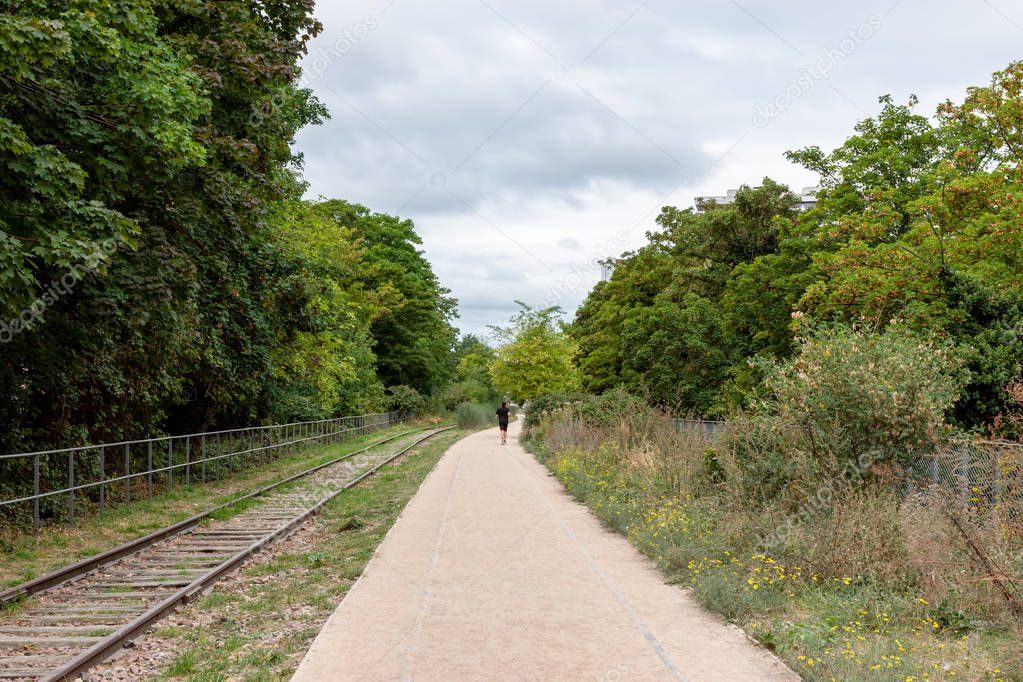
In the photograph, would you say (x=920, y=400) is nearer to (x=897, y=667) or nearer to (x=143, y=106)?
(x=897, y=667)

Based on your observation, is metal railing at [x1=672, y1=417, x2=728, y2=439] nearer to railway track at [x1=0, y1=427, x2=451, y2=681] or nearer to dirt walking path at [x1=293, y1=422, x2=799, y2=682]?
dirt walking path at [x1=293, y1=422, x2=799, y2=682]

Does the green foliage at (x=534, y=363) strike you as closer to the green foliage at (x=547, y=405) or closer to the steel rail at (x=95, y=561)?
the green foliage at (x=547, y=405)

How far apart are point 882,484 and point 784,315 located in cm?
2127

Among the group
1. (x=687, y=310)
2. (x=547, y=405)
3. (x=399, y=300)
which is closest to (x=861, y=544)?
(x=687, y=310)

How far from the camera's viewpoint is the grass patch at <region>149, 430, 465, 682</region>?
21.4ft

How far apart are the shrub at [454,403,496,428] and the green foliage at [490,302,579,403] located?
15.2 m

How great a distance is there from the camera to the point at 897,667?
5730 mm

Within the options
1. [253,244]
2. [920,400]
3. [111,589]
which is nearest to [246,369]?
[253,244]

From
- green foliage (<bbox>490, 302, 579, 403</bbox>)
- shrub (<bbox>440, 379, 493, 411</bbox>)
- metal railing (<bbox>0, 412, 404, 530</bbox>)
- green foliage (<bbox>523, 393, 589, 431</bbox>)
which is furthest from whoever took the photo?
shrub (<bbox>440, 379, 493, 411</bbox>)

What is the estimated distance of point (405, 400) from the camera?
215ft

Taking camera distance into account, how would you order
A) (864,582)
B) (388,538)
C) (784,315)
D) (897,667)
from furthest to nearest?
1. (784,315)
2. (388,538)
3. (864,582)
4. (897,667)

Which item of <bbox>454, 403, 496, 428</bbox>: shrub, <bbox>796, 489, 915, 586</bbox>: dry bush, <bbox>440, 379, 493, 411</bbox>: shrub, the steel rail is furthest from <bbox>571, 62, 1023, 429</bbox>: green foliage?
<bbox>440, 379, 493, 411</bbox>: shrub

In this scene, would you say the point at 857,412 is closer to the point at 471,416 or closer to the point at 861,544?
the point at 861,544

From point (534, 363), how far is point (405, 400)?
18.9 metres
